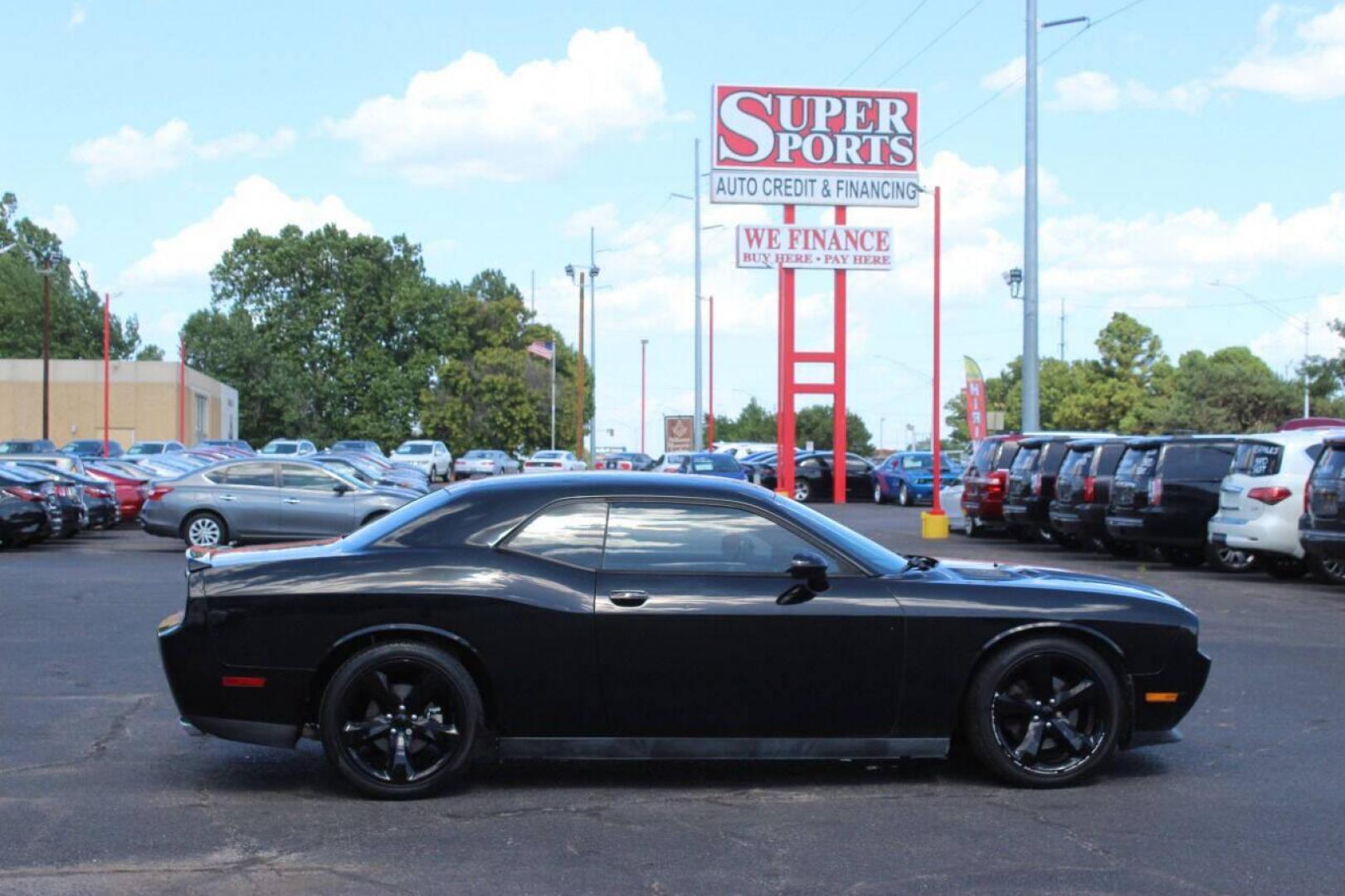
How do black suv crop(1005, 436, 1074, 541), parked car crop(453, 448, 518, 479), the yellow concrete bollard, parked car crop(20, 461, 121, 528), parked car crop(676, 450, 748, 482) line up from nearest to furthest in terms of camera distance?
black suv crop(1005, 436, 1074, 541), parked car crop(20, 461, 121, 528), the yellow concrete bollard, parked car crop(676, 450, 748, 482), parked car crop(453, 448, 518, 479)

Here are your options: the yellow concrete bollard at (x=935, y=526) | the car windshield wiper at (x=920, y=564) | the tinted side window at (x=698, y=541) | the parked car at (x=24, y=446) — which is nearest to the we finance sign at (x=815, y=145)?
the yellow concrete bollard at (x=935, y=526)

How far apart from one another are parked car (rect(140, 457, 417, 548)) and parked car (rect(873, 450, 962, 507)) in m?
21.2

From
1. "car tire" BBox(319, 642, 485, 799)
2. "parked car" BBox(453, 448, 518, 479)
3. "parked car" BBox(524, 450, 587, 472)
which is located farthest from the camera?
"parked car" BBox(453, 448, 518, 479)

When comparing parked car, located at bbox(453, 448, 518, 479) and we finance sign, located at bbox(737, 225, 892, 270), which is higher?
we finance sign, located at bbox(737, 225, 892, 270)

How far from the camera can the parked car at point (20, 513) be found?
2194 cm

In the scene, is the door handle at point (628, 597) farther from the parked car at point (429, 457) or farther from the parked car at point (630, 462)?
the parked car at point (429, 457)

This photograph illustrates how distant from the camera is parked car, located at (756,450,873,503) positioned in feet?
139

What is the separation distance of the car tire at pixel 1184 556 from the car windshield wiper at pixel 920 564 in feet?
44.6

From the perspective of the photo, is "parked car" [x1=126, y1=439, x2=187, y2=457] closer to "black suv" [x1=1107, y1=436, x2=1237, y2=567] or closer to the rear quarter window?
"black suv" [x1=1107, y1=436, x2=1237, y2=567]

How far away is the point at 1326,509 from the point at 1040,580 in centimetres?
929

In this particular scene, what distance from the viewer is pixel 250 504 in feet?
71.5

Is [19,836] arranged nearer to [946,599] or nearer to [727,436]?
[946,599]

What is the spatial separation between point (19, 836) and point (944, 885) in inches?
143

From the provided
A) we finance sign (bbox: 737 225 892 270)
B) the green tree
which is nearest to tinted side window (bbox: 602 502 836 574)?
we finance sign (bbox: 737 225 892 270)
